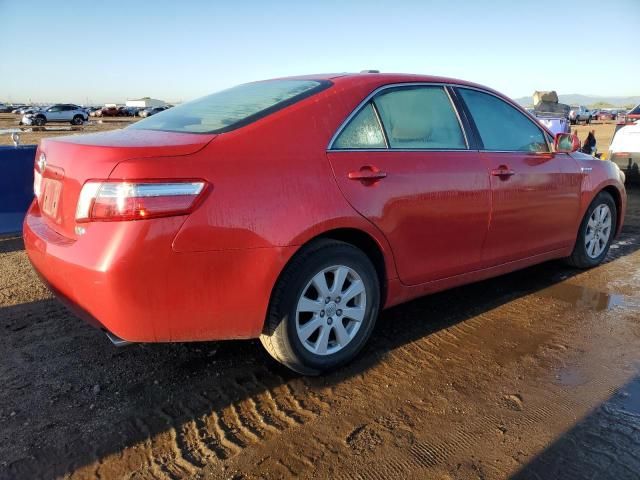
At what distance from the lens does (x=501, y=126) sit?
3941mm

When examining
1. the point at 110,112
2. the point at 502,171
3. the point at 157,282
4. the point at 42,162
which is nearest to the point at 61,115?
the point at 110,112

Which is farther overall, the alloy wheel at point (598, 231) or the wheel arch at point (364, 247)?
the alloy wheel at point (598, 231)

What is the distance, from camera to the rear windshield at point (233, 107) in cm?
279

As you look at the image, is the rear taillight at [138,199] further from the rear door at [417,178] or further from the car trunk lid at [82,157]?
the rear door at [417,178]

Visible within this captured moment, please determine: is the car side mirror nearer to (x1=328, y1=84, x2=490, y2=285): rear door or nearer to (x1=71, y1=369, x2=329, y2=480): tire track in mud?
(x1=328, y1=84, x2=490, y2=285): rear door

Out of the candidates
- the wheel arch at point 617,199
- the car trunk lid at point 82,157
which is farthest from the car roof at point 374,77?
the wheel arch at point 617,199

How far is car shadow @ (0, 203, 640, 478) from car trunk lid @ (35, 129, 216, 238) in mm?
832

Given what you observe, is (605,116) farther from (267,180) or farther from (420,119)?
(267,180)

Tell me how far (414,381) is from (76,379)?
183cm

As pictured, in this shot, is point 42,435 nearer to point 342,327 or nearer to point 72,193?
point 72,193

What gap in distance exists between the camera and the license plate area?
2.67 metres

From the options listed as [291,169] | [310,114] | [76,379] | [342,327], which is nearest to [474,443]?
[342,327]

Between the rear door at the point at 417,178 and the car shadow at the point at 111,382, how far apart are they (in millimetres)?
581

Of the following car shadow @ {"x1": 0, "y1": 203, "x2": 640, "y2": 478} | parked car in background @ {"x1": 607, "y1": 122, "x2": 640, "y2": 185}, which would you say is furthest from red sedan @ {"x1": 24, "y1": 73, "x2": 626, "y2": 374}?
parked car in background @ {"x1": 607, "y1": 122, "x2": 640, "y2": 185}
